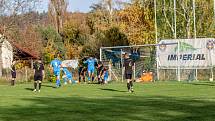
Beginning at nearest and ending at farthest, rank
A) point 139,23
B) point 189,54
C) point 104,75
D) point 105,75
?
Result: point 104,75 < point 105,75 < point 189,54 < point 139,23

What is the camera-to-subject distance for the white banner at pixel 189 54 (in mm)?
40812

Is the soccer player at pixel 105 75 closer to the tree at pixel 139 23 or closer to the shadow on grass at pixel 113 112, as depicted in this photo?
the shadow on grass at pixel 113 112

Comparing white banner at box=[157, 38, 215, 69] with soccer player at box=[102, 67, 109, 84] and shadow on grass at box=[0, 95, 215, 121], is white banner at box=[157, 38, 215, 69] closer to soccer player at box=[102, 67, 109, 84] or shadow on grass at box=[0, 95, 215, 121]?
soccer player at box=[102, 67, 109, 84]

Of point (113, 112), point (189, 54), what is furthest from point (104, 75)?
point (113, 112)

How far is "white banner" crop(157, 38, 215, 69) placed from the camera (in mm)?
40812

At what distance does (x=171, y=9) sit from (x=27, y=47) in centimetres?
2642

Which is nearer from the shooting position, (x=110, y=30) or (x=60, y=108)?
(x=60, y=108)

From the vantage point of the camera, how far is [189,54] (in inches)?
1642

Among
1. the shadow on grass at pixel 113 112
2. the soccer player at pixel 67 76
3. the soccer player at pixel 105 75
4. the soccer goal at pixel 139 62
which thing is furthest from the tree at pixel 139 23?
the shadow on grass at pixel 113 112

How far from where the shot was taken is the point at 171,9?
56625 millimetres

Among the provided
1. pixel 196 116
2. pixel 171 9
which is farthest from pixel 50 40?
pixel 196 116

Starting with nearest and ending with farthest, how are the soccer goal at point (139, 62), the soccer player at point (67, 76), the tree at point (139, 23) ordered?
the soccer player at point (67, 76) < the soccer goal at point (139, 62) < the tree at point (139, 23)

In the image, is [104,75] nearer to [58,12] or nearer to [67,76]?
[67,76]

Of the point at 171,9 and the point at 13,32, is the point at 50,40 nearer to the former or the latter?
the point at 13,32
